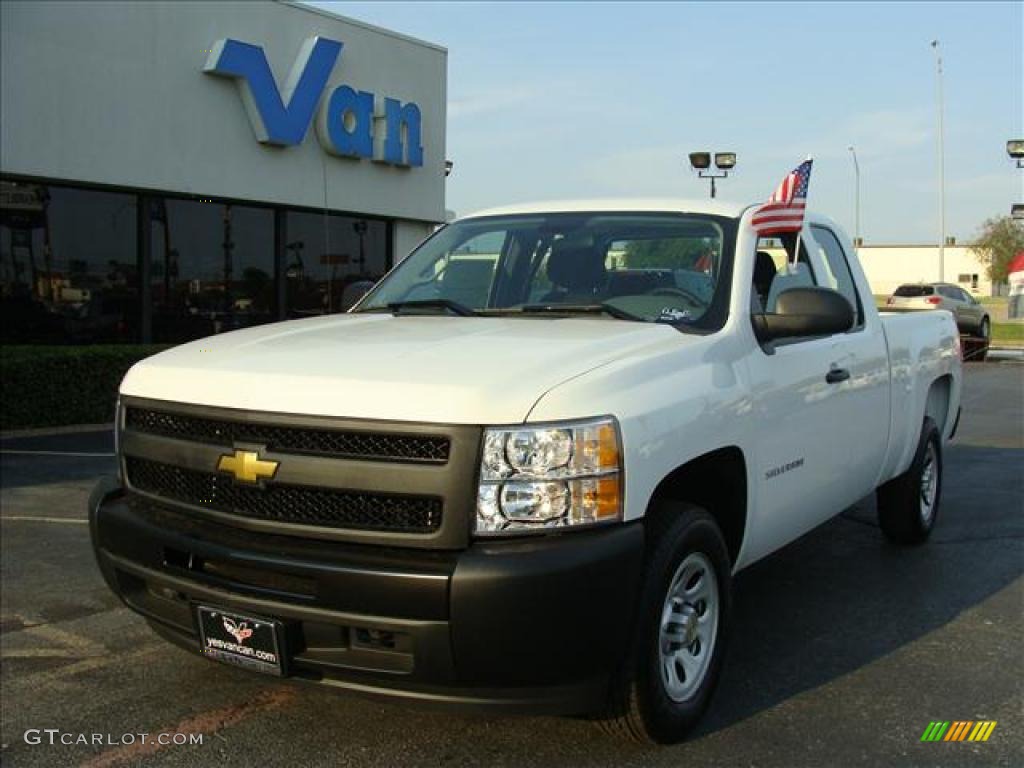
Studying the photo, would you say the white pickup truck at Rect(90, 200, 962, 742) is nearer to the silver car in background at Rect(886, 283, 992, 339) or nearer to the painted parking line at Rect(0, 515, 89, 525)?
the painted parking line at Rect(0, 515, 89, 525)

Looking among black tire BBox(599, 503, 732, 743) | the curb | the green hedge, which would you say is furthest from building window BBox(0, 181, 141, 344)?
black tire BBox(599, 503, 732, 743)

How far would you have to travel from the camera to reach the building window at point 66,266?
1200 cm

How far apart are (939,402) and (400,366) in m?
4.57

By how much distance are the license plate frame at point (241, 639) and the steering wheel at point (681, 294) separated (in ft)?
6.59

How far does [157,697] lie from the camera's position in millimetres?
3791

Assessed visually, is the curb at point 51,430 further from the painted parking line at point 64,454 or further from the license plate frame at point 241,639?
the license plate frame at point 241,639

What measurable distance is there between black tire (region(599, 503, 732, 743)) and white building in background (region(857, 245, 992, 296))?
273ft

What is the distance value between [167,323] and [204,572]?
11209 mm

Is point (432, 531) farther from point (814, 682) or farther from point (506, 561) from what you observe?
point (814, 682)

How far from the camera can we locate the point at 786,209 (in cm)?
460

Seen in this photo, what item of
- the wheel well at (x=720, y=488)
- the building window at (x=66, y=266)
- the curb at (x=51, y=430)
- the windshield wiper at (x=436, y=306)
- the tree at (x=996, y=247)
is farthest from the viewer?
the tree at (x=996, y=247)

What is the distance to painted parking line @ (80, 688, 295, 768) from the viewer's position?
329 cm

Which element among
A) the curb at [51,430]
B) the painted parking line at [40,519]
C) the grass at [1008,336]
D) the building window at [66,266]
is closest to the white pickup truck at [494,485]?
the painted parking line at [40,519]

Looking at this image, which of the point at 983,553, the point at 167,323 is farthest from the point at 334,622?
the point at 167,323
